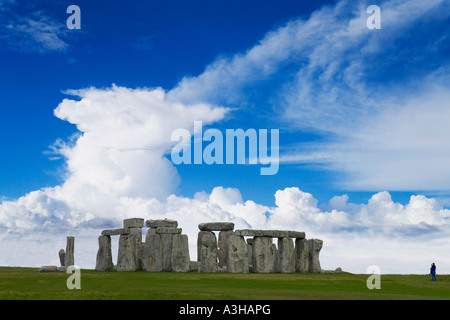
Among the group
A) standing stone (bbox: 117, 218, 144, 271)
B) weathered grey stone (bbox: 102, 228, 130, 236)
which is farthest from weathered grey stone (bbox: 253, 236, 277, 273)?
weathered grey stone (bbox: 102, 228, 130, 236)

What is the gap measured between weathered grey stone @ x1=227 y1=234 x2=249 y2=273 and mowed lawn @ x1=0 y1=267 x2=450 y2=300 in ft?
13.4

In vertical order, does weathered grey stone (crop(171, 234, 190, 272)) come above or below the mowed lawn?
above

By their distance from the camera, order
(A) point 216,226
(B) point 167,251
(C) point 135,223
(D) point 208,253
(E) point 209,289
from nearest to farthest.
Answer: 1. (E) point 209,289
2. (D) point 208,253
3. (B) point 167,251
4. (C) point 135,223
5. (A) point 216,226

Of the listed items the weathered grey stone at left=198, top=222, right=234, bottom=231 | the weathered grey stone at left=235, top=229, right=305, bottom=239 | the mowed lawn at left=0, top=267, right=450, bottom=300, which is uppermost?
the weathered grey stone at left=198, top=222, right=234, bottom=231

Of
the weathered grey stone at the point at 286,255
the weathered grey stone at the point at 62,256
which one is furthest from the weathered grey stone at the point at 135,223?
the weathered grey stone at the point at 286,255

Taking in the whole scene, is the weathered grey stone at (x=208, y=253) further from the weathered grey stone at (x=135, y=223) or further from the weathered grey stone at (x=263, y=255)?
the weathered grey stone at (x=135, y=223)

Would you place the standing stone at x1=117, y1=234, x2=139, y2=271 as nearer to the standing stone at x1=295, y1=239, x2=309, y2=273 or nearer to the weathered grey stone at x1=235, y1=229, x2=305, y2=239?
the weathered grey stone at x1=235, y1=229, x2=305, y2=239

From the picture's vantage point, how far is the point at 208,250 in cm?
3269

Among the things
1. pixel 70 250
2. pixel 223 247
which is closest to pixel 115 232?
pixel 70 250

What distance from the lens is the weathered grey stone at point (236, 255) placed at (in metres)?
32.3

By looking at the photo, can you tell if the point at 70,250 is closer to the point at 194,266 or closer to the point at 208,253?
the point at 194,266

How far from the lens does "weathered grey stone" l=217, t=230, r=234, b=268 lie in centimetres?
3506

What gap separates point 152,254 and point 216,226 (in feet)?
13.8
